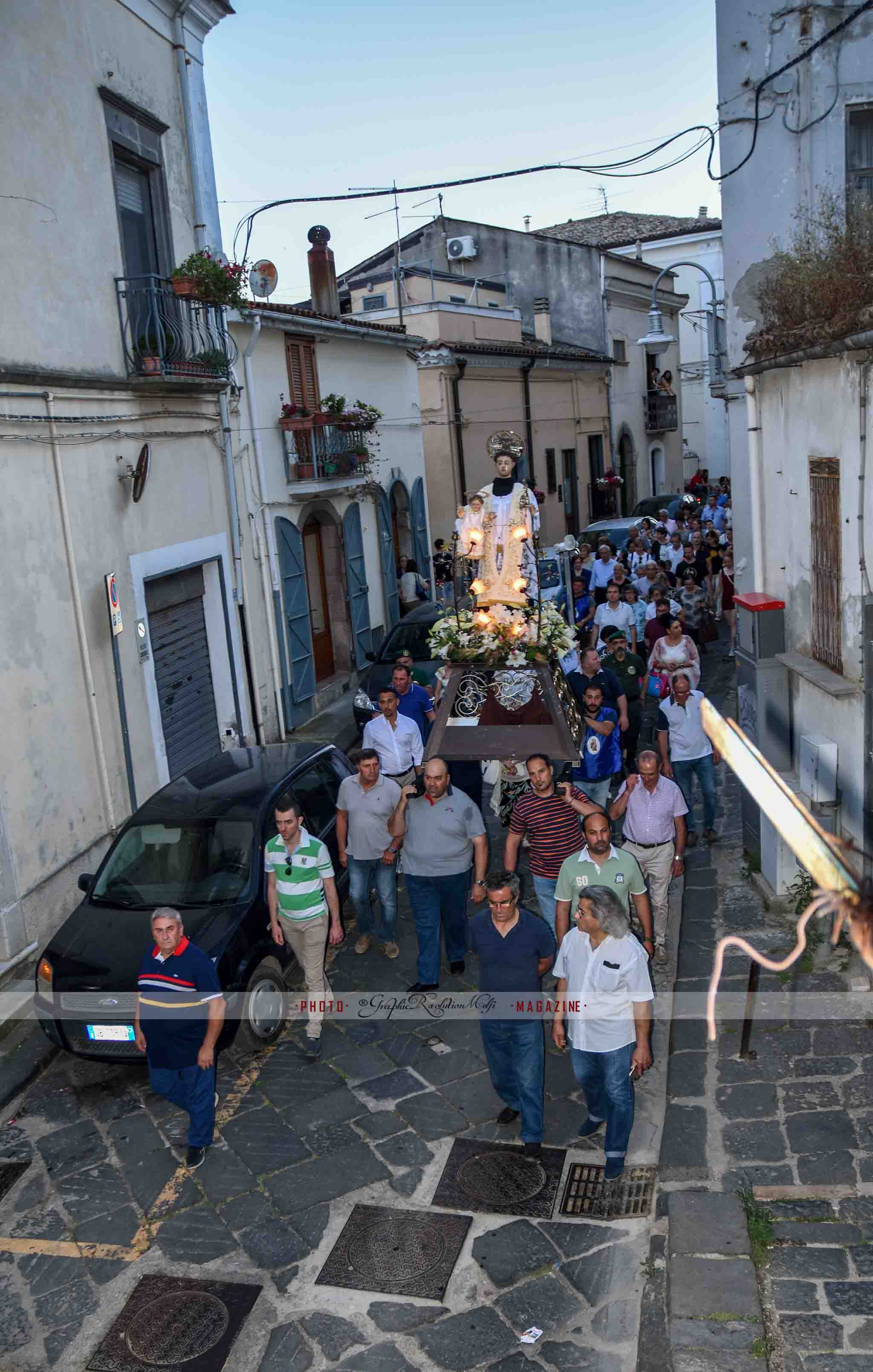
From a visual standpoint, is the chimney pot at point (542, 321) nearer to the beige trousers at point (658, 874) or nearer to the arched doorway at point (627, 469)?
the arched doorway at point (627, 469)

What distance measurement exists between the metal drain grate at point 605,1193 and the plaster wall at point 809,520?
2.79 meters

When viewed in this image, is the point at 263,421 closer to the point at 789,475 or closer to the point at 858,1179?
the point at 789,475

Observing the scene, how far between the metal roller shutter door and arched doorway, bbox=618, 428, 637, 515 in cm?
2410

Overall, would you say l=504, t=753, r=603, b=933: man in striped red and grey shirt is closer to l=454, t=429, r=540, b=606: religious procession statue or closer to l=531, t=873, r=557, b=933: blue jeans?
l=531, t=873, r=557, b=933: blue jeans

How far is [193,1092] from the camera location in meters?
6.23

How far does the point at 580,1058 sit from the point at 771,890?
11.2 feet

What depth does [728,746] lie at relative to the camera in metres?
2.13

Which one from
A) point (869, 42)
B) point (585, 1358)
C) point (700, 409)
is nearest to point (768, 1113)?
point (585, 1358)

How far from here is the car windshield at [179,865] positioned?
766 centimetres

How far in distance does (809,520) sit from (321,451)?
981 cm

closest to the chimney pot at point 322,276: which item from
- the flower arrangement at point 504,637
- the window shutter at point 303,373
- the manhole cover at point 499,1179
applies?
the window shutter at point 303,373

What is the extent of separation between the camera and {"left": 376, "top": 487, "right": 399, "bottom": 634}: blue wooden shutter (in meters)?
19.9

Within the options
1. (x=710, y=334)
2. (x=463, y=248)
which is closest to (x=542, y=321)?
(x=463, y=248)

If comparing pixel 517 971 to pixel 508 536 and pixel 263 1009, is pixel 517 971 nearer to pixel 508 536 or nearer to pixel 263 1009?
pixel 263 1009
